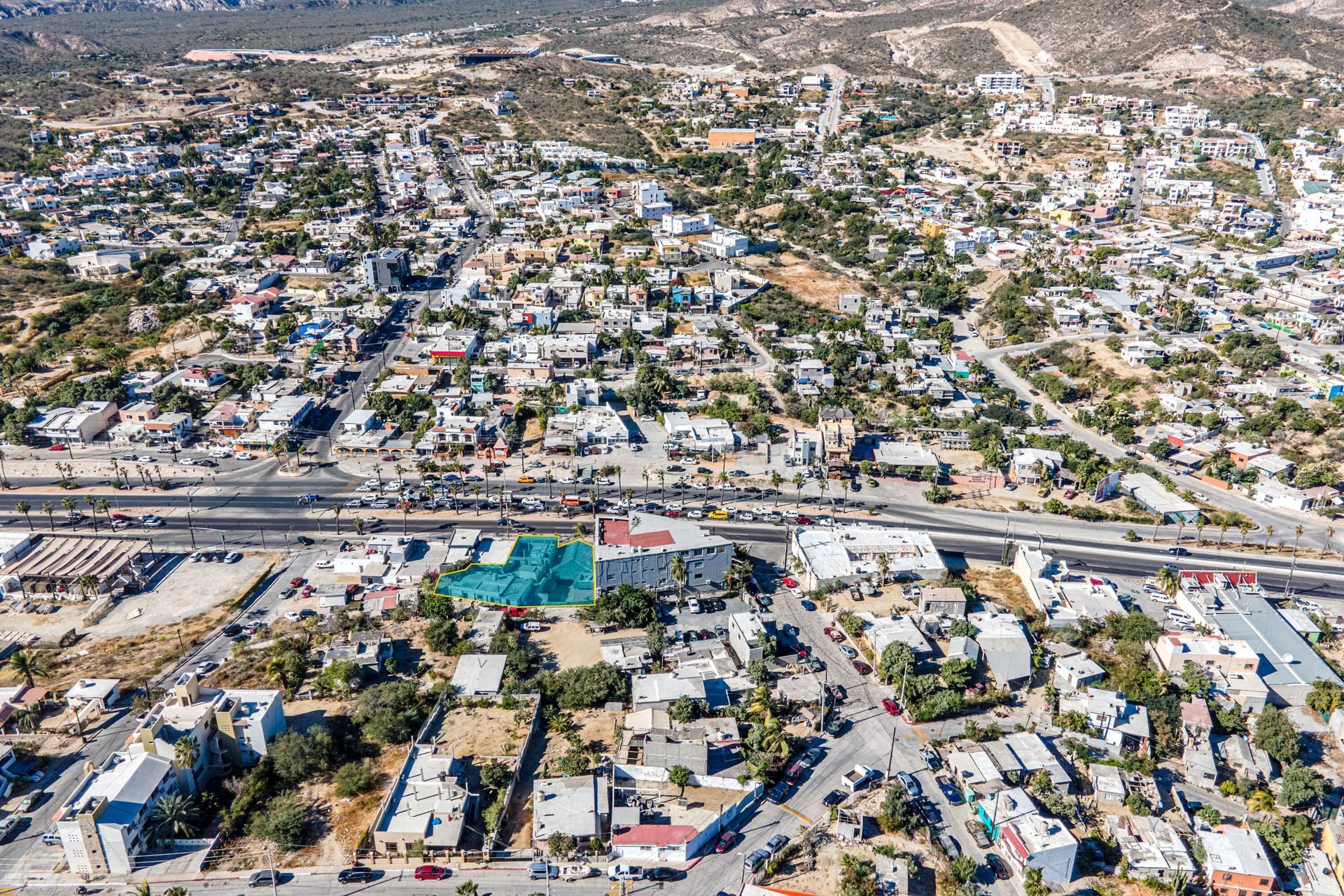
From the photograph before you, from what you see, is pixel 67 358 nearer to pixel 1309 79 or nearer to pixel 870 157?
pixel 870 157

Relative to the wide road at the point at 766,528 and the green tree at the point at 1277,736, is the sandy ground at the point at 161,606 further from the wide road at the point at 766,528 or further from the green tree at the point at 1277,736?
the green tree at the point at 1277,736

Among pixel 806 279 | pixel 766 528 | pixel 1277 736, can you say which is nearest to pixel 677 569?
pixel 766 528

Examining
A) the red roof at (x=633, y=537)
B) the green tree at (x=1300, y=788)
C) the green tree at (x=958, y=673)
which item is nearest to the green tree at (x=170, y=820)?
the red roof at (x=633, y=537)

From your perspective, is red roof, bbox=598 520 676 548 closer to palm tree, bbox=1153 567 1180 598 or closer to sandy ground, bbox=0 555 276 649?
sandy ground, bbox=0 555 276 649

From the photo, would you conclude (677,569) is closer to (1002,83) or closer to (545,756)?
(545,756)

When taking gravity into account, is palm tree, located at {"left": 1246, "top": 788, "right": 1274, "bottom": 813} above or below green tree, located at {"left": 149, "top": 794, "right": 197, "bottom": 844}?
below

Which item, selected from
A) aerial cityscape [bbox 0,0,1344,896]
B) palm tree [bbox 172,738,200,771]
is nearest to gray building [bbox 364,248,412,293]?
aerial cityscape [bbox 0,0,1344,896]
